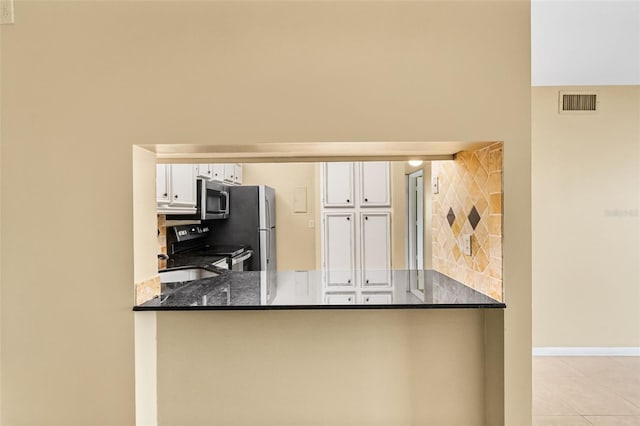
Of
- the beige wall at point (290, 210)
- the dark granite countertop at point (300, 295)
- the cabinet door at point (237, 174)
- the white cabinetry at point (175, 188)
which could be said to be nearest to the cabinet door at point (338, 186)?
the beige wall at point (290, 210)

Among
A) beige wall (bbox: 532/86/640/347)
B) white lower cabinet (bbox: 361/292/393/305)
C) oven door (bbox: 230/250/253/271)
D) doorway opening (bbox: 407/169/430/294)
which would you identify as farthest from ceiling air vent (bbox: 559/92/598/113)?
oven door (bbox: 230/250/253/271)

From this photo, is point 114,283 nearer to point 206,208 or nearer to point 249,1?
point 249,1

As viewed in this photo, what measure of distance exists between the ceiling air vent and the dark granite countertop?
2.44 metres

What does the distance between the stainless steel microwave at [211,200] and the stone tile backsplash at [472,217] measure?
77.4 inches

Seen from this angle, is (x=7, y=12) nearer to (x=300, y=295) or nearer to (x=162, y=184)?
(x=162, y=184)

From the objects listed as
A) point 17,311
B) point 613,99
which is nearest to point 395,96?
point 17,311

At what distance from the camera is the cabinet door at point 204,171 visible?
3491 millimetres

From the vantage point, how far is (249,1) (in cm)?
158

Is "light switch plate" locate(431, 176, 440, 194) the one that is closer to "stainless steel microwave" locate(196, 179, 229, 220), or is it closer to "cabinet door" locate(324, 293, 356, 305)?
"cabinet door" locate(324, 293, 356, 305)

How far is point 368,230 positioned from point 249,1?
3.48m

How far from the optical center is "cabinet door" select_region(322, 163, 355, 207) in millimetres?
4785

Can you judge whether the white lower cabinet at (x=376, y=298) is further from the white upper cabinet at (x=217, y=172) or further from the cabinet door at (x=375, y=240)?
the cabinet door at (x=375, y=240)

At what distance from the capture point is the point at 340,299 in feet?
5.44

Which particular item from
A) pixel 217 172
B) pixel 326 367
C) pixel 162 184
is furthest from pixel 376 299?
pixel 217 172
